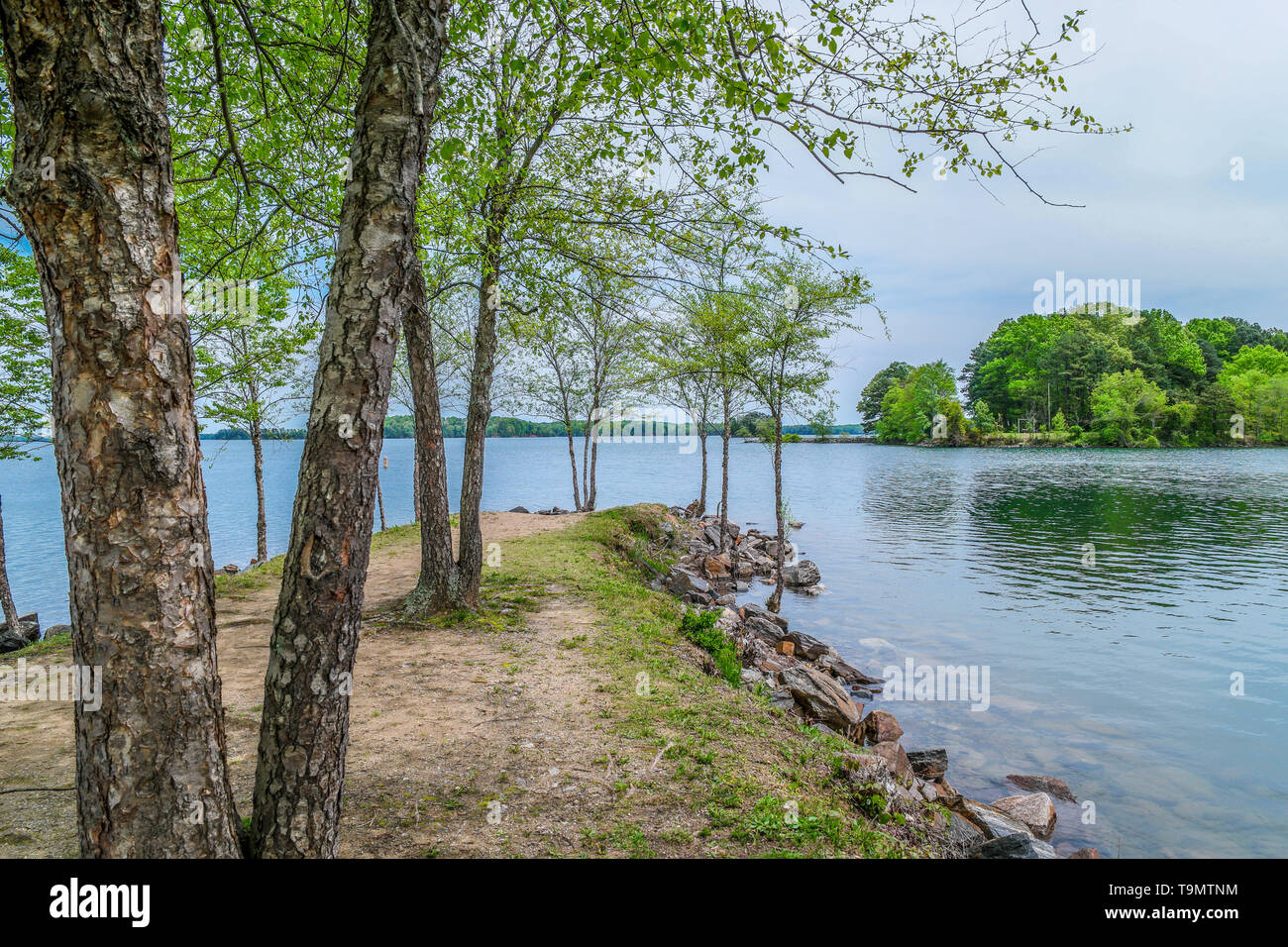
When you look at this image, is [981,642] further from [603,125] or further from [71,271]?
[71,271]

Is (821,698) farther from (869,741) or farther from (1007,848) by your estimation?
(1007,848)

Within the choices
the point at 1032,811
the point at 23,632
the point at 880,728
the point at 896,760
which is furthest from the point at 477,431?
the point at 23,632

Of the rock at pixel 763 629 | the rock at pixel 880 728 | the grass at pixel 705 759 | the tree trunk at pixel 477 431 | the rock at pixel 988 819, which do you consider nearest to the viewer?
the grass at pixel 705 759

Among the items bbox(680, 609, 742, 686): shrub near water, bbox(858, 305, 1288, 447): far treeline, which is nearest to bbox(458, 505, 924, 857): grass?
bbox(680, 609, 742, 686): shrub near water

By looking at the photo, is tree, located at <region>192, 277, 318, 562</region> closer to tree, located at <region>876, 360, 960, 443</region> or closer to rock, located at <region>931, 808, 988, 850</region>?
rock, located at <region>931, 808, 988, 850</region>

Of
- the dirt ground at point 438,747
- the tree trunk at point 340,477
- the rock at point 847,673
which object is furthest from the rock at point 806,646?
the tree trunk at point 340,477

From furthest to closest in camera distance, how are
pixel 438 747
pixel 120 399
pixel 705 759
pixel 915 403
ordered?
pixel 915 403, pixel 438 747, pixel 705 759, pixel 120 399

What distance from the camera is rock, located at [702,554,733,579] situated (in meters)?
21.6

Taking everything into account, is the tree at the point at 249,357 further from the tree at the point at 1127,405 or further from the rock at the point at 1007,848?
the tree at the point at 1127,405

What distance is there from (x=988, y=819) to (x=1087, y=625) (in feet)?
38.9

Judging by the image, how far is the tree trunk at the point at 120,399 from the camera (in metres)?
2.62

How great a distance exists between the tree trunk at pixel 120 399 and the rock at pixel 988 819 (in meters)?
7.89

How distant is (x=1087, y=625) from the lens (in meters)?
17.1
